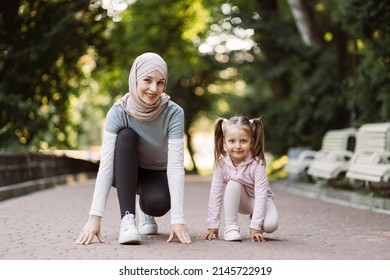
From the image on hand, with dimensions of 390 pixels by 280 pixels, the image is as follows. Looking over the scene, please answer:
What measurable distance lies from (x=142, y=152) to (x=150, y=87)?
2.25 ft

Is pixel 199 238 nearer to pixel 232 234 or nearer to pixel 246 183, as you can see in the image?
pixel 232 234

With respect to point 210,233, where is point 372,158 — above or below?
above

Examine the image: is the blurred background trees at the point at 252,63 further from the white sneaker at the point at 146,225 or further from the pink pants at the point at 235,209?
the white sneaker at the point at 146,225

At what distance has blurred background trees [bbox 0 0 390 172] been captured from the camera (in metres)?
14.4

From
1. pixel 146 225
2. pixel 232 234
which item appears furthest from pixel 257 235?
pixel 146 225

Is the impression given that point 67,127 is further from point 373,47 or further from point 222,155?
point 222,155

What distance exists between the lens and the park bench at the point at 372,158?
10367mm

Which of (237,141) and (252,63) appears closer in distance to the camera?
(237,141)

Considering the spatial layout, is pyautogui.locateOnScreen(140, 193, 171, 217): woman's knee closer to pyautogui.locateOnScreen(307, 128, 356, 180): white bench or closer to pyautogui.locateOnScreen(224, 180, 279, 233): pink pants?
pyautogui.locateOnScreen(224, 180, 279, 233): pink pants

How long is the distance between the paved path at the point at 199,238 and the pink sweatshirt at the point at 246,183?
9.3 inches

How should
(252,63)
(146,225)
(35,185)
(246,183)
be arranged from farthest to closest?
(252,63)
(35,185)
(146,225)
(246,183)

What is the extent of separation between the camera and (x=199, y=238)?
6.60m

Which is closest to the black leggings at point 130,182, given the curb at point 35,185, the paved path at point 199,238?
the paved path at point 199,238
